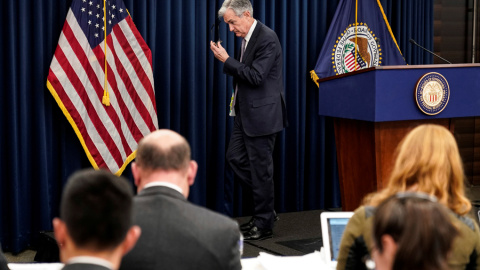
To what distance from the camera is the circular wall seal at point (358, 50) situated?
6.09 meters

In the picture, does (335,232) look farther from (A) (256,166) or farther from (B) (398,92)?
(A) (256,166)

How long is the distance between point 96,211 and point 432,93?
3.08 metres

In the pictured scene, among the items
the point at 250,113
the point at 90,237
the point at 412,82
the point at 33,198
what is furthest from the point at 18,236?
the point at 90,237

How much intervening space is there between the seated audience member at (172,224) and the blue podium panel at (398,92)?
2.22 m

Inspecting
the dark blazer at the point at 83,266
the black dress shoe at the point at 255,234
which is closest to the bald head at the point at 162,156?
the dark blazer at the point at 83,266

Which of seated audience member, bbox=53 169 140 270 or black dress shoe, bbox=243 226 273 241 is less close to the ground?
seated audience member, bbox=53 169 140 270

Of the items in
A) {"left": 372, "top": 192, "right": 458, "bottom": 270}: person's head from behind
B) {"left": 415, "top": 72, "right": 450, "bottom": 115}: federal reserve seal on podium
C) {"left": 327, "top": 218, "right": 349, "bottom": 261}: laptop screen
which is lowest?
{"left": 327, "top": 218, "right": 349, "bottom": 261}: laptop screen

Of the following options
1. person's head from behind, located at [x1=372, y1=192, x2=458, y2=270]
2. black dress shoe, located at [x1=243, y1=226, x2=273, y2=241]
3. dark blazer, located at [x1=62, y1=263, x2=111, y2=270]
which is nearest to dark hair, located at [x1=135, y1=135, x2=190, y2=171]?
dark blazer, located at [x1=62, y1=263, x2=111, y2=270]

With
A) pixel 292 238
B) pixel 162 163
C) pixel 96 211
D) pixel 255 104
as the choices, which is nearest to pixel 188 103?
pixel 255 104

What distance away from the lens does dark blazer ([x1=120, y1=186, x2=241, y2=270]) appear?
1.87m

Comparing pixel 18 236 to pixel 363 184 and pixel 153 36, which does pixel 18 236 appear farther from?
pixel 363 184

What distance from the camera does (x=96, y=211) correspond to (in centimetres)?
140

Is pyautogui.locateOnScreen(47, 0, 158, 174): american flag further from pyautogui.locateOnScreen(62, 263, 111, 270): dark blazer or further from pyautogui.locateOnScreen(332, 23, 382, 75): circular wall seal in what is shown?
pyautogui.locateOnScreen(62, 263, 111, 270): dark blazer

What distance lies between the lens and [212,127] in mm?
5629
